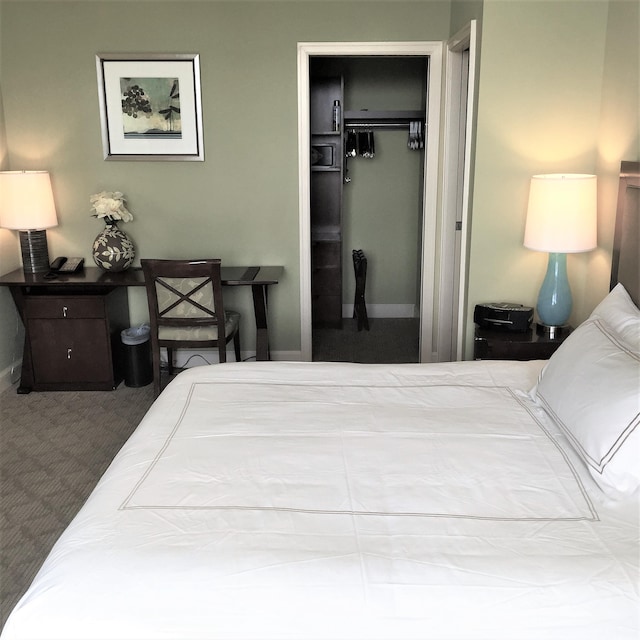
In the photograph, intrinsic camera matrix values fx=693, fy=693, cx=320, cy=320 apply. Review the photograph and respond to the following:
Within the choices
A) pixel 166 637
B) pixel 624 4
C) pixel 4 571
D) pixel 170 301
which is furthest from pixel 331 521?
pixel 624 4

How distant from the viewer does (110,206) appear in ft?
13.7

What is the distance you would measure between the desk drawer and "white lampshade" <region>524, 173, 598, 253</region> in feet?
8.08

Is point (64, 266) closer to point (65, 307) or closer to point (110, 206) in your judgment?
point (65, 307)

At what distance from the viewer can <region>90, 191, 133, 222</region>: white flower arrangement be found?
4176 mm

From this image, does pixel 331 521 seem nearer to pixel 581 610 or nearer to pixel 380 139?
pixel 581 610

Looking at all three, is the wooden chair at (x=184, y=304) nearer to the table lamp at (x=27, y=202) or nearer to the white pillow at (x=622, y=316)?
the table lamp at (x=27, y=202)

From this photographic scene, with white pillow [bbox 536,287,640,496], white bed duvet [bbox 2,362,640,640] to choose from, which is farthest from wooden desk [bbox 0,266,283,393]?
white pillow [bbox 536,287,640,496]

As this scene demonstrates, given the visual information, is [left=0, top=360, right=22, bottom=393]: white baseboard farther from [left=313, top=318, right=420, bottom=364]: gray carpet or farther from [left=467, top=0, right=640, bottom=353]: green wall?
[left=467, top=0, right=640, bottom=353]: green wall

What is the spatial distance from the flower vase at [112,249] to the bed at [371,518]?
6.70ft

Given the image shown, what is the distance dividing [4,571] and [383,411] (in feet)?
4.83

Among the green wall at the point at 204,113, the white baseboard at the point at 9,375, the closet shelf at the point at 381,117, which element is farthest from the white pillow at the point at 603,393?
the closet shelf at the point at 381,117

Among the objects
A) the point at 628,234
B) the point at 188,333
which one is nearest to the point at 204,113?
the point at 188,333

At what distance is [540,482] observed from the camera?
179cm

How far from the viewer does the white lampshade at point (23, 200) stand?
4009 mm
